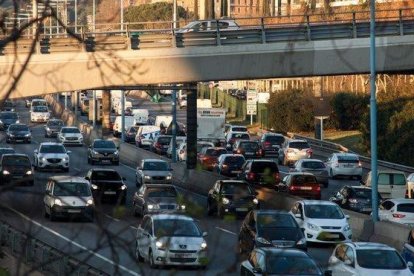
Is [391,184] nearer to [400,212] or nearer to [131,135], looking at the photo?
[400,212]

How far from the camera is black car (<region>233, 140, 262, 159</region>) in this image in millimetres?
73562

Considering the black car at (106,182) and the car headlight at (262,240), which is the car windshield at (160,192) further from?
the car headlight at (262,240)

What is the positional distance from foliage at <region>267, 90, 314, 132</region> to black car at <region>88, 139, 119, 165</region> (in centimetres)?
3134

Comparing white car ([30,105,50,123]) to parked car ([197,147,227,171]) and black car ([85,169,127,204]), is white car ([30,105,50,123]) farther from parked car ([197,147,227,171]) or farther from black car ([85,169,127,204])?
black car ([85,169,127,204])

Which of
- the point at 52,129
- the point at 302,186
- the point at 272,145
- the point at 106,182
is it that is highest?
the point at 106,182

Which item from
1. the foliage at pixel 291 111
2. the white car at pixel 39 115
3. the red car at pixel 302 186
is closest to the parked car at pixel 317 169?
the red car at pixel 302 186

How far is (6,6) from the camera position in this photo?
25.1 feet

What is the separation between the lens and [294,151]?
71.8 m

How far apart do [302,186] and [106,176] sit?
7.91 meters

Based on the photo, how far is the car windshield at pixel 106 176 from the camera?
153 feet

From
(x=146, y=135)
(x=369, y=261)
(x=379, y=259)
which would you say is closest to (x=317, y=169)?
(x=146, y=135)

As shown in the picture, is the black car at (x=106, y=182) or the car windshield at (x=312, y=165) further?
the car windshield at (x=312, y=165)

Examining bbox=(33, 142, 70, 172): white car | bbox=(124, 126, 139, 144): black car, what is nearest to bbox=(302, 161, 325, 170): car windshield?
bbox=(33, 142, 70, 172): white car

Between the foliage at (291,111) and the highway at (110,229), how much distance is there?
13.2m
